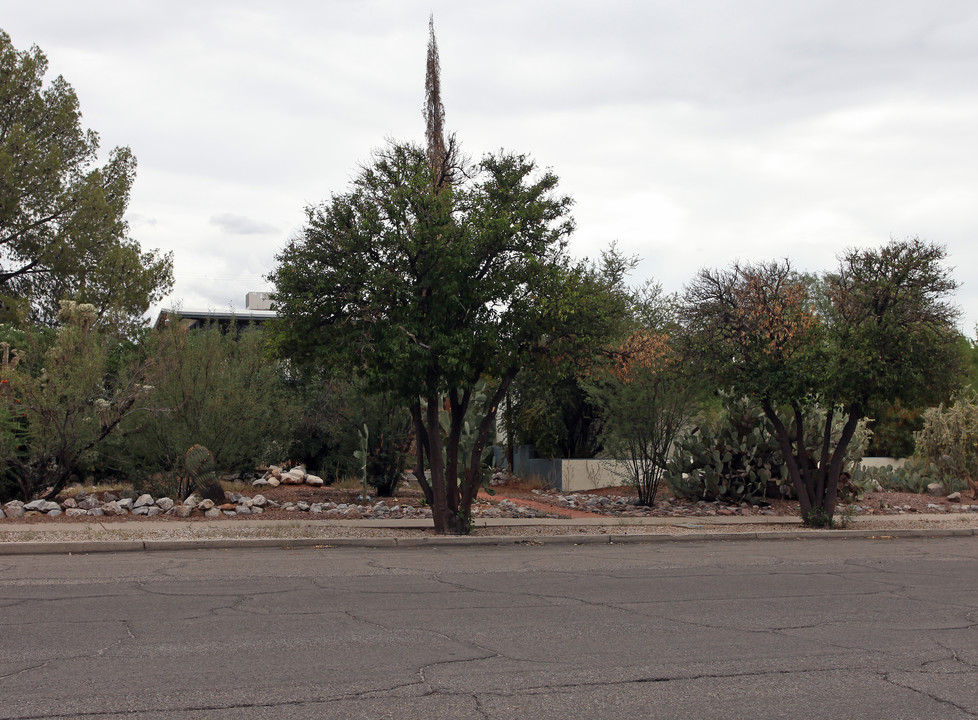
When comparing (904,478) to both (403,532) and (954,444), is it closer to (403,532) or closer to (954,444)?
(954,444)

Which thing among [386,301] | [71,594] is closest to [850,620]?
[71,594]

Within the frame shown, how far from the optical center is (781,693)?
591cm

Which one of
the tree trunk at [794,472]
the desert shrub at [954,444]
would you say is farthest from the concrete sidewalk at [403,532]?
the desert shrub at [954,444]

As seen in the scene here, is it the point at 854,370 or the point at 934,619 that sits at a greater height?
the point at 854,370

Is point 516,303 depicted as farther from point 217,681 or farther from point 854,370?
point 217,681

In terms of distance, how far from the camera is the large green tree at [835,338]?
1700 cm

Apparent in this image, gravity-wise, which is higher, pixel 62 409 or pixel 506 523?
pixel 62 409

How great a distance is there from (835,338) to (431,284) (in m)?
8.17

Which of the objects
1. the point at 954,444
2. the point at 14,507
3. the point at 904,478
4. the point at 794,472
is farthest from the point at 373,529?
the point at 954,444

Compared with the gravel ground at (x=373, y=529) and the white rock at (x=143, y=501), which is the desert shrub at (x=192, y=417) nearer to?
the white rock at (x=143, y=501)

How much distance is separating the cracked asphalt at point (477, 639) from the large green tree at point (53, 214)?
1953cm

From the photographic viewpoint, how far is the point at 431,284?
14.4 m

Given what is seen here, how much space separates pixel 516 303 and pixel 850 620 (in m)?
7.67

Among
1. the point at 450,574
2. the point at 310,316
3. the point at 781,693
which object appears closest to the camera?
the point at 781,693
